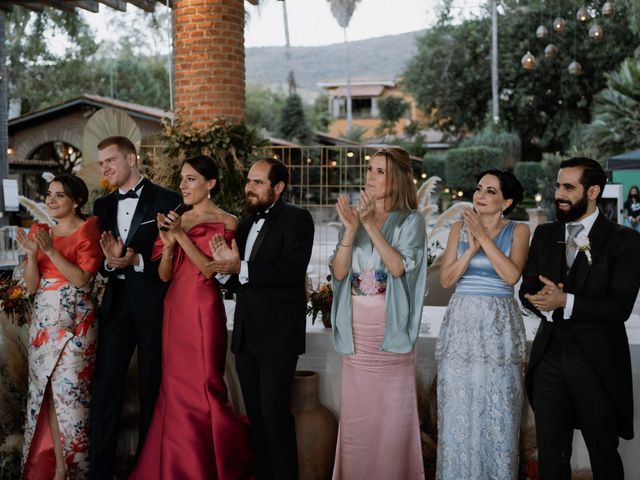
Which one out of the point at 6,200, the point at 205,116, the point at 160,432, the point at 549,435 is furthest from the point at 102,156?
the point at 6,200

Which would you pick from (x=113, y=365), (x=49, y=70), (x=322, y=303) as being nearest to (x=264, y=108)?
(x=49, y=70)

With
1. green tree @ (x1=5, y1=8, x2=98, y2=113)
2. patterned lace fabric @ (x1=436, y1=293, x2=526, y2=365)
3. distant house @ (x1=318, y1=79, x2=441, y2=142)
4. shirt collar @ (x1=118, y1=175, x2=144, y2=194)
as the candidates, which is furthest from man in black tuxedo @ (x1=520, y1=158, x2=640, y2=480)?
distant house @ (x1=318, y1=79, x2=441, y2=142)

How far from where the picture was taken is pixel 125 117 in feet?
23.7

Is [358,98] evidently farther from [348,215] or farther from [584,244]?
[584,244]

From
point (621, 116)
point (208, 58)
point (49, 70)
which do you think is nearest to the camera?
point (208, 58)

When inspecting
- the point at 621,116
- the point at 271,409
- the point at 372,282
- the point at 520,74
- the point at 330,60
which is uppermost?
the point at 330,60

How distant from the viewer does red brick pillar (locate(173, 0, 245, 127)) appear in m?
8.18

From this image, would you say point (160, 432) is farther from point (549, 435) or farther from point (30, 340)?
point (549, 435)

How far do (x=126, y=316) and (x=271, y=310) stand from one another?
852 mm

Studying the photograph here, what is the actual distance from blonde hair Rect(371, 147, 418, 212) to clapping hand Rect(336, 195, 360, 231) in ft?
0.89

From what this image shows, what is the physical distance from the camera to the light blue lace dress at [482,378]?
3.60 meters

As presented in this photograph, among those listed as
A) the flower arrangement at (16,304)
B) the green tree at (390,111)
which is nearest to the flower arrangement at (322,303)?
the flower arrangement at (16,304)

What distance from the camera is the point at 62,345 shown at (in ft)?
13.0

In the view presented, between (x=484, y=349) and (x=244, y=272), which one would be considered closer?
(x=484, y=349)
